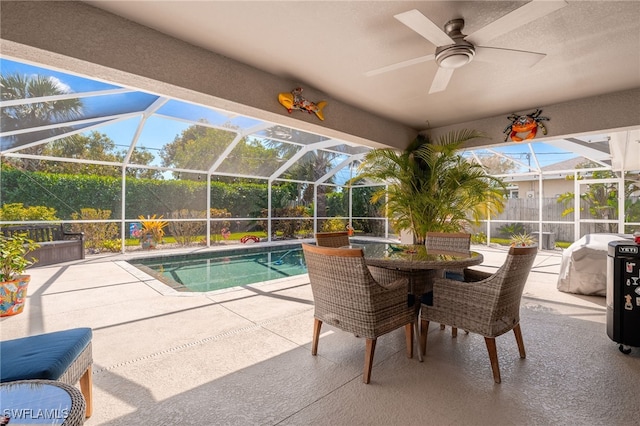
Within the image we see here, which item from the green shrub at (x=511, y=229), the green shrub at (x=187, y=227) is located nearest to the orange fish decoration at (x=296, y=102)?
the green shrub at (x=187, y=227)

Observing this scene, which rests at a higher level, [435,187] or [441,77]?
[441,77]

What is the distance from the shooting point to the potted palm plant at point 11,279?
3514 mm

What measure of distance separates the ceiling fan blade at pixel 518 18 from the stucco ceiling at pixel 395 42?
0.73ft

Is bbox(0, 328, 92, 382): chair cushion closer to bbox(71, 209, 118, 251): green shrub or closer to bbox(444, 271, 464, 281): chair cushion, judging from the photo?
bbox(444, 271, 464, 281): chair cushion

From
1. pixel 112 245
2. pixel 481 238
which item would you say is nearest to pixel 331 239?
pixel 112 245

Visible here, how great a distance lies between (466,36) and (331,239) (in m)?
2.42

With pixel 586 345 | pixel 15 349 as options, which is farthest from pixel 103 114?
pixel 586 345

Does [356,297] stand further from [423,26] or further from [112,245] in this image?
[112,245]

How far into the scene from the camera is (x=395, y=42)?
287 cm

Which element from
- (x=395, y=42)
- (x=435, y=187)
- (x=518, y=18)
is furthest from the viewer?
(x=435, y=187)

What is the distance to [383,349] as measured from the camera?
2.80 metres

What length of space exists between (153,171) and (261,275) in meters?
5.01

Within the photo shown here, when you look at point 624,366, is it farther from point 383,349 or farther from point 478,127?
point 478,127

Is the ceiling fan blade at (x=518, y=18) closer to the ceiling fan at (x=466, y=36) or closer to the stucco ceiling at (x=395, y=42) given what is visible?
the ceiling fan at (x=466, y=36)
